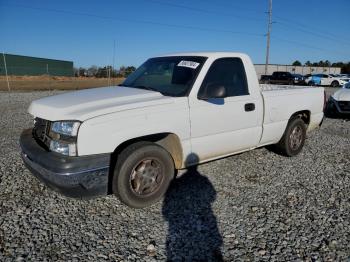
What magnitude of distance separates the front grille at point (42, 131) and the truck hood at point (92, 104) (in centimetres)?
11

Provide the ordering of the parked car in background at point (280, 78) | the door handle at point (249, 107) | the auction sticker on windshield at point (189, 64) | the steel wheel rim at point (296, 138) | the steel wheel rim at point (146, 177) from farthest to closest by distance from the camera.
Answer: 1. the parked car in background at point (280, 78)
2. the steel wheel rim at point (296, 138)
3. the door handle at point (249, 107)
4. the auction sticker on windshield at point (189, 64)
5. the steel wheel rim at point (146, 177)

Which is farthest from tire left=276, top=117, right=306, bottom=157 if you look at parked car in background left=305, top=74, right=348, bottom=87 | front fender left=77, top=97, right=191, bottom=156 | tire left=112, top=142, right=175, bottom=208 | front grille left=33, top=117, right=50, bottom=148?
parked car in background left=305, top=74, right=348, bottom=87

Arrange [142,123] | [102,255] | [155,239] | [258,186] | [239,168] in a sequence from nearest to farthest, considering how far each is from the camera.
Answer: [102,255] → [155,239] → [142,123] → [258,186] → [239,168]

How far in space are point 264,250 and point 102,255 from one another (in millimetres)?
1525

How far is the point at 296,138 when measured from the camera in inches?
231

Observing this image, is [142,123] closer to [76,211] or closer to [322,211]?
[76,211]

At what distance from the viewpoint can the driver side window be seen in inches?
168

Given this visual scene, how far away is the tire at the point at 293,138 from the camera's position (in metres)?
5.62

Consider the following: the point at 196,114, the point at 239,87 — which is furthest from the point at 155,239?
the point at 239,87

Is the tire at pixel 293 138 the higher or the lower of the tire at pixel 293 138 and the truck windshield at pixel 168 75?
the lower

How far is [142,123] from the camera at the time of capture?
11.5 ft

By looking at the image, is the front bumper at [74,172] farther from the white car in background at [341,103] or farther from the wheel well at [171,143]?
the white car in background at [341,103]

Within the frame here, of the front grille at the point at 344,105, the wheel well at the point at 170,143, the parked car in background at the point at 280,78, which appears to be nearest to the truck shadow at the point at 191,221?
the wheel well at the point at 170,143

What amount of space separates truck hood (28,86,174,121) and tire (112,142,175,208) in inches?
19.4
